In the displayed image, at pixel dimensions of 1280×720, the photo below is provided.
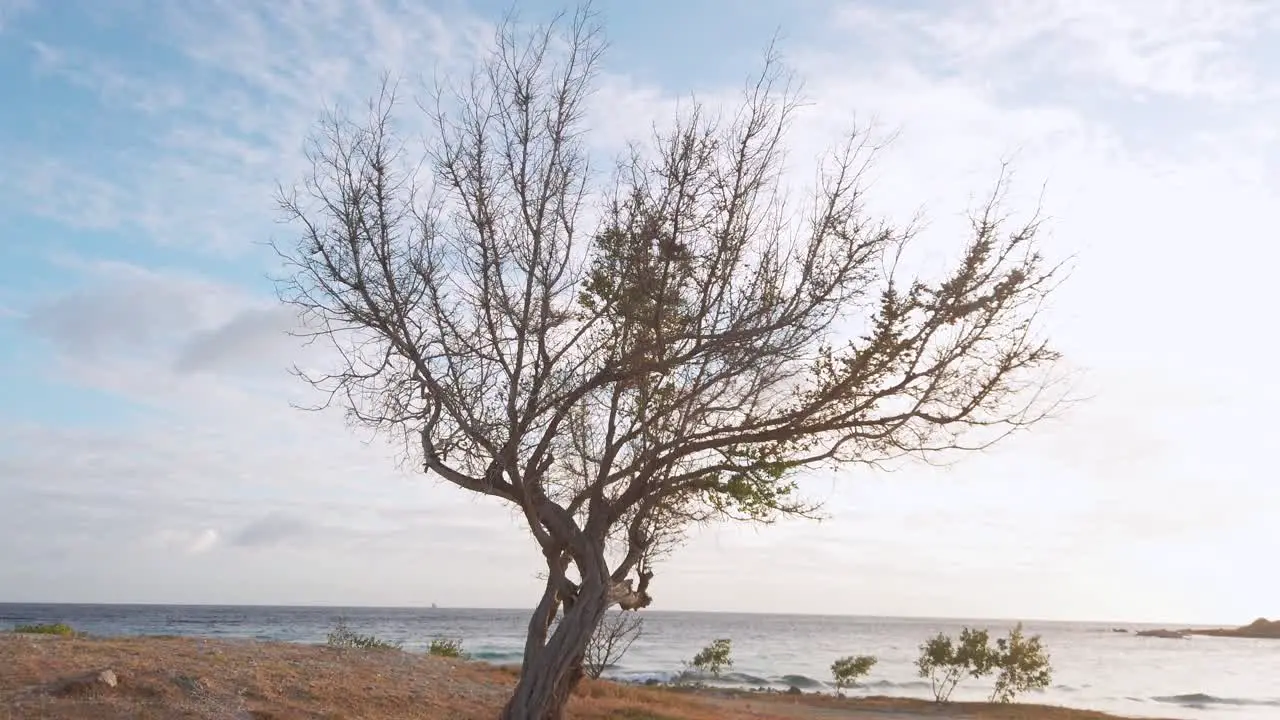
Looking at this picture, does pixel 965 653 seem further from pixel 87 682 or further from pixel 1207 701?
pixel 87 682

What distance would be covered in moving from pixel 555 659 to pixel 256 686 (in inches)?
179

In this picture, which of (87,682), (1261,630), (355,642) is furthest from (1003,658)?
(1261,630)

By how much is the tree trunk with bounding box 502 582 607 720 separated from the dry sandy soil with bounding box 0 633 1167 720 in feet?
8.72

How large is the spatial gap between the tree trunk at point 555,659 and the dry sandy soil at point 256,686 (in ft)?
8.72

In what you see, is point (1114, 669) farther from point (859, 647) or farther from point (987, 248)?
point (987, 248)

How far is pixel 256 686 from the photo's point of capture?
49.0 feet

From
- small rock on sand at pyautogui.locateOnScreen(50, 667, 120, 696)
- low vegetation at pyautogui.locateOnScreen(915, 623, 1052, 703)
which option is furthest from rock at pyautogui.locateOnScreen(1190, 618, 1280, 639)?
small rock on sand at pyautogui.locateOnScreen(50, 667, 120, 696)

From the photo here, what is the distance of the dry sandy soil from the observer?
12.9m

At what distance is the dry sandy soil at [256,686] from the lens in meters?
12.9

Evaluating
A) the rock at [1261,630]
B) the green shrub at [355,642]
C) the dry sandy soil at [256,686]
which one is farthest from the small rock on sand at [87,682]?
the rock at [1261,630]

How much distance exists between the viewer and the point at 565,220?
44.5 feet

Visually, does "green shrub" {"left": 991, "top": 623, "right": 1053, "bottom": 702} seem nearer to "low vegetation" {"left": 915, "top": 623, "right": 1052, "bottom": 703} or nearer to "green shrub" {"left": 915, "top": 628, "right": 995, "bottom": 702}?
"low vegetation" {"left": 915, "top": 623, "right": 1052, "bottom": 703}

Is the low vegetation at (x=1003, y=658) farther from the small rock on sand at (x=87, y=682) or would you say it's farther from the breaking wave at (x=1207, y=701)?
the small rock on sand at (x=87, y=682)

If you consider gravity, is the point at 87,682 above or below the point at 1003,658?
above
